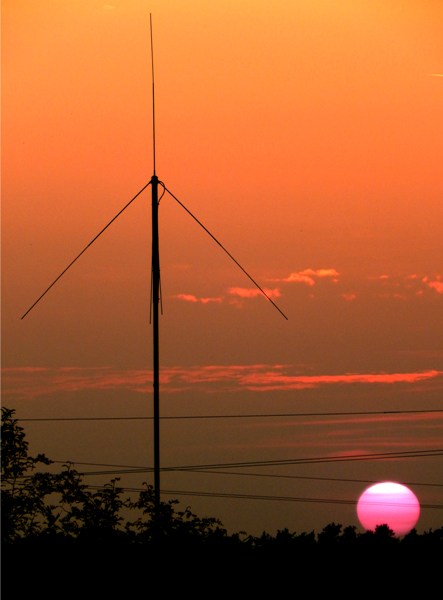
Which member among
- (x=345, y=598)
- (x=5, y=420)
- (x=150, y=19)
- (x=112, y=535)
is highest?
(x=150, y=19)

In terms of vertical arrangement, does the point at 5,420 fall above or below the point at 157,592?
above

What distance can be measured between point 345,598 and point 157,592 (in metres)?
2.85

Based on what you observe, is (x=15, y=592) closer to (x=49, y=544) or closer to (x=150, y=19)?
(x=49, y=544)

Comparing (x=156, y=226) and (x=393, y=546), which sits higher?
(x=156, y=226)

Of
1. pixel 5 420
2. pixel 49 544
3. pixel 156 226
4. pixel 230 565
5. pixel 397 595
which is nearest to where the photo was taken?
pixel 397 595

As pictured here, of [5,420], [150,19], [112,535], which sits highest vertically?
[150,19]

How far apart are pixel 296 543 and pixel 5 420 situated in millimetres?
15848

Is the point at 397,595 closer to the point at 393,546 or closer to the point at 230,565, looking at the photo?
the point at 393,546

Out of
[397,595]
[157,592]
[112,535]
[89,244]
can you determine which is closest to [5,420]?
[89,244]

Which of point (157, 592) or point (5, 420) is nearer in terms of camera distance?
point (157, 592)

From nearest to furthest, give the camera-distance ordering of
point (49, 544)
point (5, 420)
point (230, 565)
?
1. point (230, 565)
2. point (49, 544)
3. point (5, 420)

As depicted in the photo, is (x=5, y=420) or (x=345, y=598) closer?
(x=345, y=598)

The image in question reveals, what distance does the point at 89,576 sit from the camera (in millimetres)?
17391

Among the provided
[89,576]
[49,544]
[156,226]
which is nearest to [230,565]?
[89,576]
